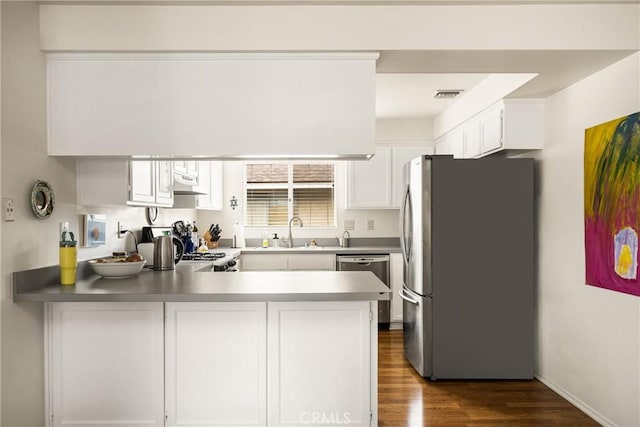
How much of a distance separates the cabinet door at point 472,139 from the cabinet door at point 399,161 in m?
1.10

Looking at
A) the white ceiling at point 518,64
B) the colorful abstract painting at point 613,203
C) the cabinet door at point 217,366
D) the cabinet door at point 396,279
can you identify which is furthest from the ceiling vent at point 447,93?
the cabinet door at point 217,366

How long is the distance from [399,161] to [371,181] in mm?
413

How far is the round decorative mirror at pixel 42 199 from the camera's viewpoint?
244 cm

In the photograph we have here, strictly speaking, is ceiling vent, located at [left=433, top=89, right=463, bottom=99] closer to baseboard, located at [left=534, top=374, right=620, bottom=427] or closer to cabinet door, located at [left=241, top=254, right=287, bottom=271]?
cabinet door, located at [left=241, top=254, right=287, bottom=271]

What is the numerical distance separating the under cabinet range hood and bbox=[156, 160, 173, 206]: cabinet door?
951mm

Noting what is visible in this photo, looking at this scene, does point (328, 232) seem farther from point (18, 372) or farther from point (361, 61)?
point (18, 372)

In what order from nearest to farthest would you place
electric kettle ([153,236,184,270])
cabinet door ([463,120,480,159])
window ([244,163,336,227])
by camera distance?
electric kettle ([153,236,184,270]), cabinet door ([463,120,480,159]), window ([244,163,336,227])

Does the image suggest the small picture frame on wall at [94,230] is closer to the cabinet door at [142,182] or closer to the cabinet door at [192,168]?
the cabinet door at [142,182]

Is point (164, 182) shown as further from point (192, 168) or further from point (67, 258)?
point (67, 258)

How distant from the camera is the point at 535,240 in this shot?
147 inches

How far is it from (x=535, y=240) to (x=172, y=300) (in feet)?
9.27

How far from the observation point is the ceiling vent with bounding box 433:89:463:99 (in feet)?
14.4


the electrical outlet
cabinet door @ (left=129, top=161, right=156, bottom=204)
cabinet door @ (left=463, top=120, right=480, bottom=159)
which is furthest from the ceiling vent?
the electrical outlet

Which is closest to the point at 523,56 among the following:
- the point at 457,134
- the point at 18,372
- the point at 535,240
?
the point at 535,240
